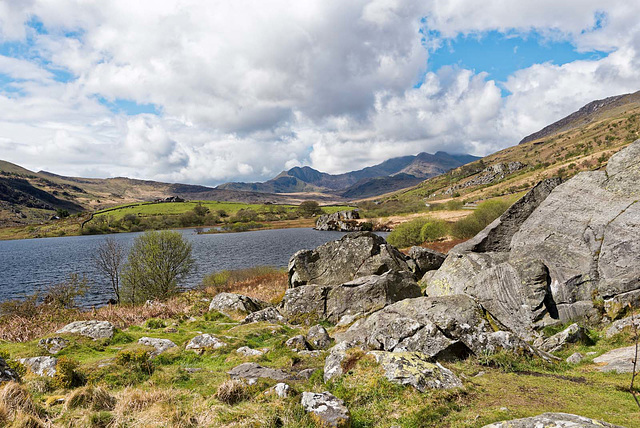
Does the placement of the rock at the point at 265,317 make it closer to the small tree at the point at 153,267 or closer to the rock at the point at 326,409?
the rock at the point at 326,409

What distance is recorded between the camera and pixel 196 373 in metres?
11.8

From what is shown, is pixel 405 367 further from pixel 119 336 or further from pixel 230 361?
pixel 119 336

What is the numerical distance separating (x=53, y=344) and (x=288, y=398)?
1218 cm

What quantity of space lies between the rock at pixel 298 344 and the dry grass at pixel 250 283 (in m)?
21.0

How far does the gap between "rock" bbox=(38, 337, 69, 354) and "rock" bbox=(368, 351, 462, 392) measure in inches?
532

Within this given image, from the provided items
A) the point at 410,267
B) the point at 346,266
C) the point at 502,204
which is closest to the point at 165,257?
the point at 346,266

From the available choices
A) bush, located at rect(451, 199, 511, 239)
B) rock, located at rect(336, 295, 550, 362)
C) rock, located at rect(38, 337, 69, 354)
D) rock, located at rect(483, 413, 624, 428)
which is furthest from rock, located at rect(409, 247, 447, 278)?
bush, located at rect(451, 199, 511, 239)

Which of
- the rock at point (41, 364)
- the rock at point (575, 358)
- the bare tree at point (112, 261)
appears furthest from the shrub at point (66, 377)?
the bare tree at point (112, 261)

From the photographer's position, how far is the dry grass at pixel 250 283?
39812 millimetres

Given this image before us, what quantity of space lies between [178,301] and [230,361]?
20.7 meters

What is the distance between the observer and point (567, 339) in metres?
12.9

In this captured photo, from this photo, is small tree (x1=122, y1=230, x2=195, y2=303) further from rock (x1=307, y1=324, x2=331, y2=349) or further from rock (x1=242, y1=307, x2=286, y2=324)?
rock (x1=307, y1=324, x2=331, y2=349)

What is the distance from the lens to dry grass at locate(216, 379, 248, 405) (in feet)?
28.3

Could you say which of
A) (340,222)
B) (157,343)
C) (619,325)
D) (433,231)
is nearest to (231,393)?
(157,343)
